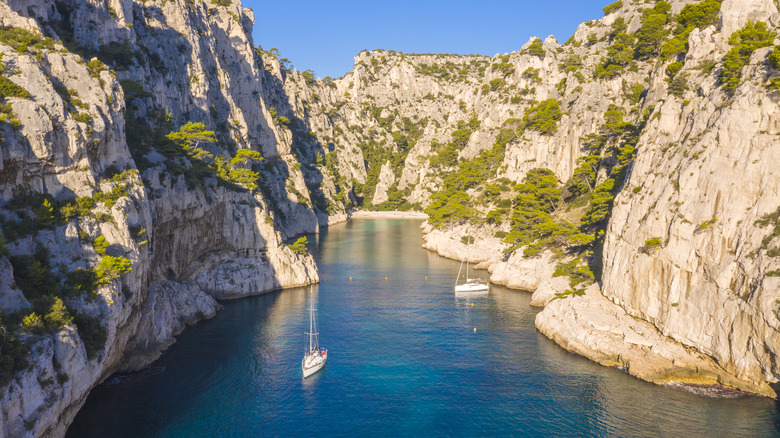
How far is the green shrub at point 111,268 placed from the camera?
30672 mm

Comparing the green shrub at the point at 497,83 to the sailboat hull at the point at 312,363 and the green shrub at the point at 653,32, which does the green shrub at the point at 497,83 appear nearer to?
the green shrub at the point at 653,32

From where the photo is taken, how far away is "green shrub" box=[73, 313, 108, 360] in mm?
28203

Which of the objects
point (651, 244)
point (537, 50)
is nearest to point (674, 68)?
point (651, 244)

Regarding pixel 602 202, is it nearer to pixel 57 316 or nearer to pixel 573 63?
pixel 573 63

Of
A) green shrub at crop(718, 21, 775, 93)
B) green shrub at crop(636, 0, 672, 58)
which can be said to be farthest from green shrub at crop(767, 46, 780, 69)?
green shrub at crop(636, 0, 672, 58)

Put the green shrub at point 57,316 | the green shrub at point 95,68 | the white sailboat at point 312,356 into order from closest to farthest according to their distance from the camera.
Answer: the green shrub at point 57,316
the green shrub at point 95,68
the white sailboat at point 312,356

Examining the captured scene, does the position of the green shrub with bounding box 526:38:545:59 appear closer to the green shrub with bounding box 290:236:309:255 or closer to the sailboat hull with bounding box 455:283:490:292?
the sailboat hull with bounding box 455:283:490:292

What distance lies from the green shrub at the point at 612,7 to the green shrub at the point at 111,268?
12254cm

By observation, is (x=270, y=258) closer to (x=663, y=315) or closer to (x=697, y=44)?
(x=663, y=315)

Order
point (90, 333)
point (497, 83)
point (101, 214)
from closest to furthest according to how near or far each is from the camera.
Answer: point (90, 333) → point (101, 214) → point (497, 83)

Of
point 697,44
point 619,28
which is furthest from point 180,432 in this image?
point 619,28

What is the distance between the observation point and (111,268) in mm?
31672

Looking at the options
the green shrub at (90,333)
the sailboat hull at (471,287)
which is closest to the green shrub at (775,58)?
the sailboat hull at (471,287)

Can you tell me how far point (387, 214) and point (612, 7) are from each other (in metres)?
102
